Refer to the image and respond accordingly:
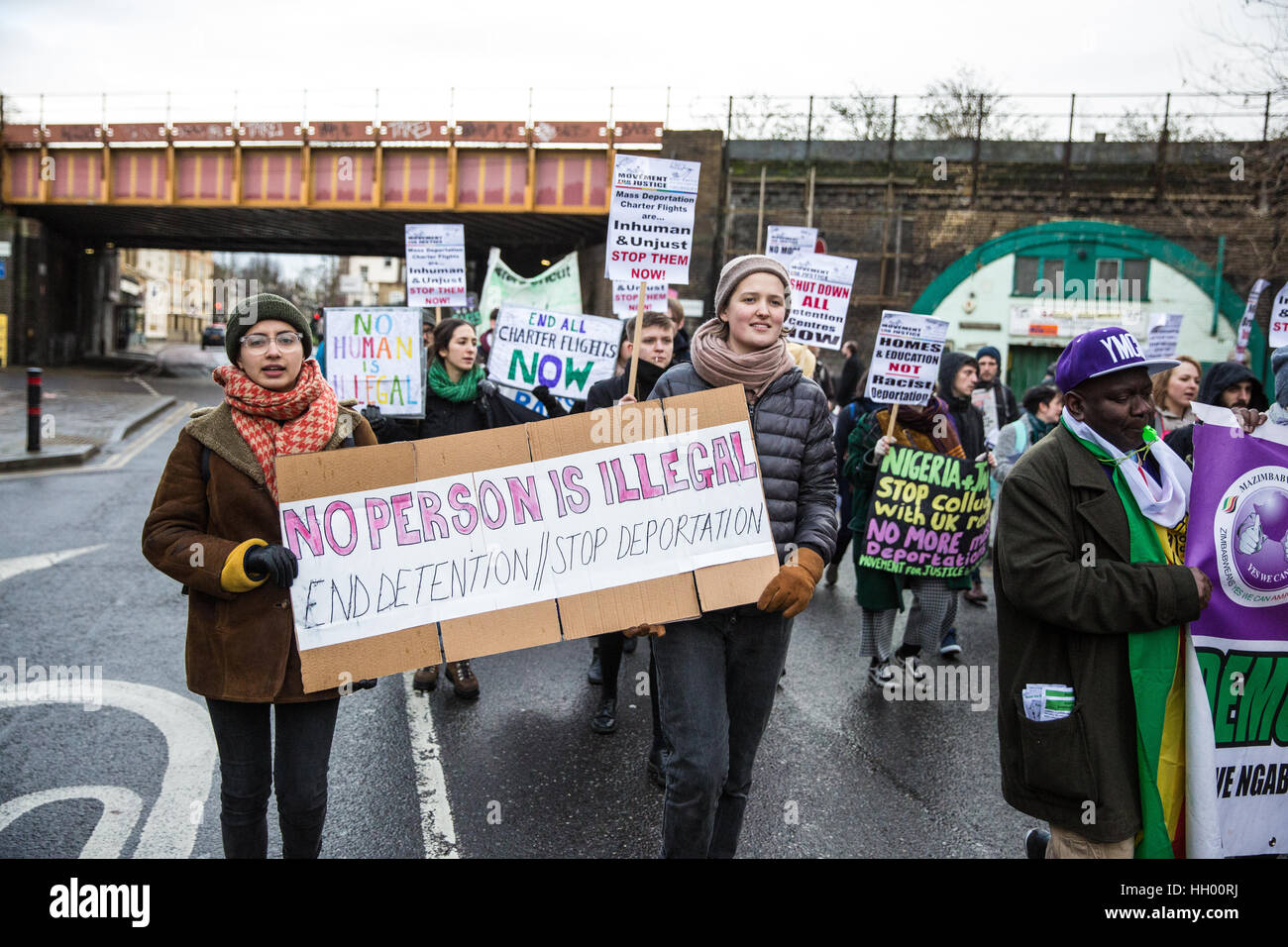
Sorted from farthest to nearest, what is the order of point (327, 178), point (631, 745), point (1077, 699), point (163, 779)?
point (327, 178)
point (631, 745)
point (163, 779)
point (1077, 699)

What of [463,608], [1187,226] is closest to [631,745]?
[463,608]

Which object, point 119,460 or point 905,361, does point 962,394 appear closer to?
point 905,361

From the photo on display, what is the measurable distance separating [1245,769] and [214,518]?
3207mm

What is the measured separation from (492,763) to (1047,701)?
2.72m

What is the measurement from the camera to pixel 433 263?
977 cm

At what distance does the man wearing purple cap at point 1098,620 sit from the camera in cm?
250

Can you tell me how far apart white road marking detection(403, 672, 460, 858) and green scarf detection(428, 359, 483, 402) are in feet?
5.78

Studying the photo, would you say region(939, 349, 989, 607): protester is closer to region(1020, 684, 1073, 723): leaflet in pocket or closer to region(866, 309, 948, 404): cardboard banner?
region(866, 309, 948, 404): cardboard banner

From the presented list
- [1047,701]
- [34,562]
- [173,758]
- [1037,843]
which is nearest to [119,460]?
[34,562]

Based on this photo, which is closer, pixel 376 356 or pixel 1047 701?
pixel 1047 701

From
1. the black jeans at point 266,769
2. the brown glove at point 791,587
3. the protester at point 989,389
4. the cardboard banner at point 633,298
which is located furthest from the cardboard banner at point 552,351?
the black jeans at point 266,769

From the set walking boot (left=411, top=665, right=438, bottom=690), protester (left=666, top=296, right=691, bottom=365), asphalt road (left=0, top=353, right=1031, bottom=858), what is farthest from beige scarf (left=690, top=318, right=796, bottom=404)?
walking boot (left=411, top=665, right=438, bottom=690)

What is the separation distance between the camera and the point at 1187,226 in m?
22.6
